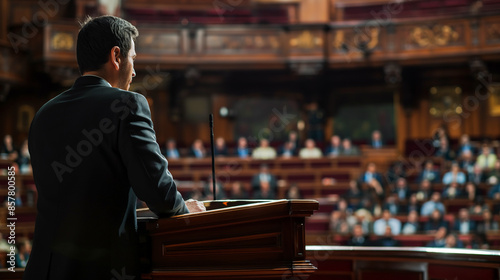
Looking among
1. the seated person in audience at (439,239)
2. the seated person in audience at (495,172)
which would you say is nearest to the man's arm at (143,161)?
the seated person in audience at (439,239)

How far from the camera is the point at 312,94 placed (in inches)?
545

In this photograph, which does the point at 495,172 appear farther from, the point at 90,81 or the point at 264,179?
the point at 90,81

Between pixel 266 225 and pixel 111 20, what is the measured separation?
60cm

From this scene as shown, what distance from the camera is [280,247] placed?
1.35 metres

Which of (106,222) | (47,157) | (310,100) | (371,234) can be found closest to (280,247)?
(106,222)

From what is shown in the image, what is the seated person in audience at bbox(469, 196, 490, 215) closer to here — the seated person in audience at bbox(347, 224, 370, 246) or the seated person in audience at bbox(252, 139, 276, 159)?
the seated person in audience at bbox(347, 224, 370, 246)

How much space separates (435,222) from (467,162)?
220 centimetres

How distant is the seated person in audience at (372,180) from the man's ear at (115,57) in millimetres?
8714

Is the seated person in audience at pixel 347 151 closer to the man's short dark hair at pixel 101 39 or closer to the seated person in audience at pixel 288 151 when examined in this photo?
the seated person in audience at pixel 288 151

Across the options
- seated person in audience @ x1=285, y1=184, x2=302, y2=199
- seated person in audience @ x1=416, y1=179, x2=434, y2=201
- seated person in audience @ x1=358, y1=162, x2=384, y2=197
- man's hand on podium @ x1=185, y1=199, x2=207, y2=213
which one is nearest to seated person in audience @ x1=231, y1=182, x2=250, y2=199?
seated person in audience @ x1=285, y1=184, x2=302, y2=199

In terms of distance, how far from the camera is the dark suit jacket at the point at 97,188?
1322 millimetres

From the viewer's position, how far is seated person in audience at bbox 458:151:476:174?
10084 mm

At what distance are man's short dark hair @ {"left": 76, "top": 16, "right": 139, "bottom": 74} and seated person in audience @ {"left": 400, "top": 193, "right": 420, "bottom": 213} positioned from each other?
27.3 feet

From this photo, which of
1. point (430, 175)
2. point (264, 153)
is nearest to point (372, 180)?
point (430, 175)
